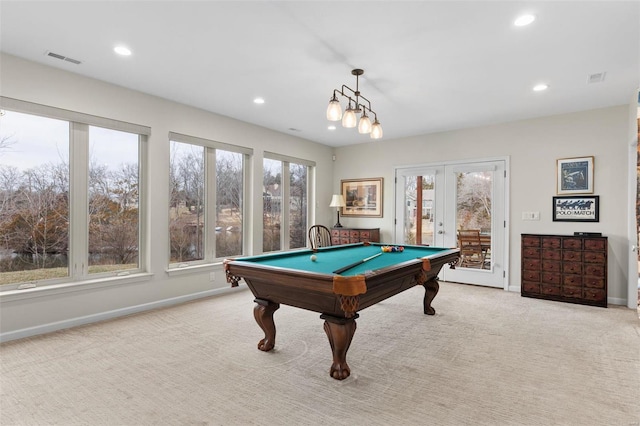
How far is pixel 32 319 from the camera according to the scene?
3293mm

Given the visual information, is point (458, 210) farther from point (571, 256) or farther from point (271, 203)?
point (271, 203)

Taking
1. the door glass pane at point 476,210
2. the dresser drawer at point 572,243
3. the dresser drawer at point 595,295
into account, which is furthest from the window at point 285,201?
the dresser drawer at point 595,295

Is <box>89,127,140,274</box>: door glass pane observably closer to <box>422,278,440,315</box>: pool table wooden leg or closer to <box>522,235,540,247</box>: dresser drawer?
<box>422,278,440,315</box>: pool table wooden leg

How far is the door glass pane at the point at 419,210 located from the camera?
20.2ft

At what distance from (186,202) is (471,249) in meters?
4.60

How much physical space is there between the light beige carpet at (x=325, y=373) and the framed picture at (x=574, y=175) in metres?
1.75

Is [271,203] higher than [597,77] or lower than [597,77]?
lower

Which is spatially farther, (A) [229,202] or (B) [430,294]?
(A) [229,202]

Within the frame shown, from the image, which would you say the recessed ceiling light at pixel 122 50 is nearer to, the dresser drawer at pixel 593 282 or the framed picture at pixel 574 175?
the framed picture at pixel 574 175

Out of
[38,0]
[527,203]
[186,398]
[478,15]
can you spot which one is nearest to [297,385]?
[186,398]

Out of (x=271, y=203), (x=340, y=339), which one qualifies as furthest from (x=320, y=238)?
(x=340, y=339)

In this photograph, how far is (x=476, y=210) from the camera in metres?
5.68

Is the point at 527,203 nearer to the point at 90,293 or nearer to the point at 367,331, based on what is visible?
the point at 367,331

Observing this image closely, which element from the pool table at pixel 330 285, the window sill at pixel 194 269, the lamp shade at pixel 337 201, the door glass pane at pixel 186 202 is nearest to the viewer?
the pool table at pixel 330 285
